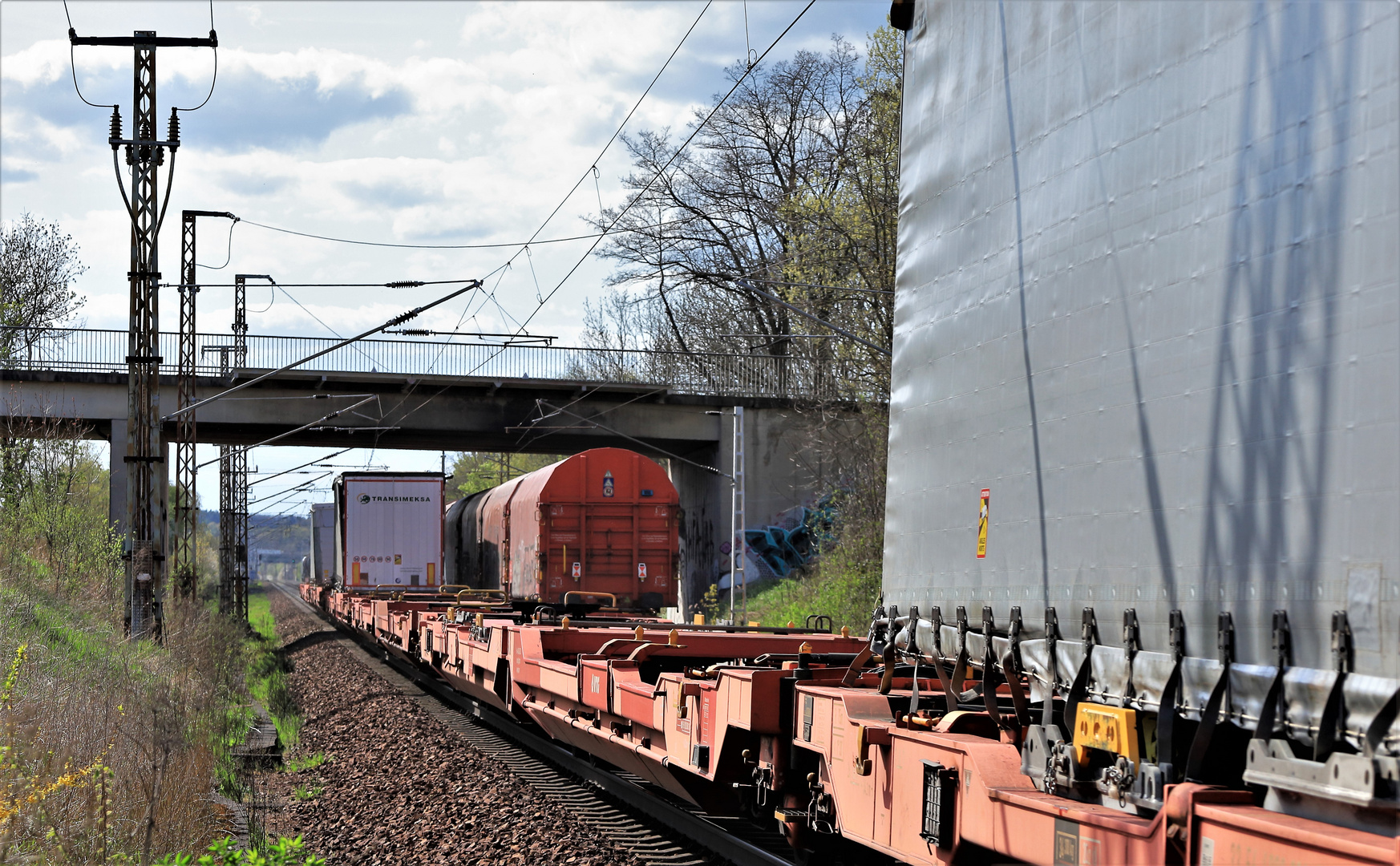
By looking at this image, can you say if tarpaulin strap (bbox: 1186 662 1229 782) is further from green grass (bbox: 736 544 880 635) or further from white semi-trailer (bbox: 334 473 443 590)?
white semi-trailer (bbox: 334 473 443 590)

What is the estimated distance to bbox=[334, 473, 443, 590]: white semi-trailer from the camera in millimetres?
32500

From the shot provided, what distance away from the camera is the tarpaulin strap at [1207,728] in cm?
354

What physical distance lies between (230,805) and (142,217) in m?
13.3

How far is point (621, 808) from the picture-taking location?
34.8 ft

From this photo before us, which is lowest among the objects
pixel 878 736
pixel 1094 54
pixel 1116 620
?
pixel 878 736

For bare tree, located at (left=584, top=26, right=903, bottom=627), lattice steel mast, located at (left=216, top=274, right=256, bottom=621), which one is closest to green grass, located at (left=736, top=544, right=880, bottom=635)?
bare tree, located at (left=584, top=26, right=903, bottom=627)

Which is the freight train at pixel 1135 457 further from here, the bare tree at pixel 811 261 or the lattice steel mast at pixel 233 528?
the lattice steel mast at pixel 233 528

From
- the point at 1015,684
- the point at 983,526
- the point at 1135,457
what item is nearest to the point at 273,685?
the point at 983,526

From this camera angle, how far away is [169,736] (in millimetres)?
9508

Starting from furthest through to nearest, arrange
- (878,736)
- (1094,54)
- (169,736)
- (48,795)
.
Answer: (169,736) < (48,795) < (878,736) < (1094,54)

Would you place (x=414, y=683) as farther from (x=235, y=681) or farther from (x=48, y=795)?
(x=48, y=795)

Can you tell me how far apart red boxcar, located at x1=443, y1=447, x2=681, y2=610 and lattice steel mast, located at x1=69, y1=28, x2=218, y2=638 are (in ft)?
19.9

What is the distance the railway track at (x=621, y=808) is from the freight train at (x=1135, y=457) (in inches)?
89.1

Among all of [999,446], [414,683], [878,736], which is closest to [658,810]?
[878,736]
